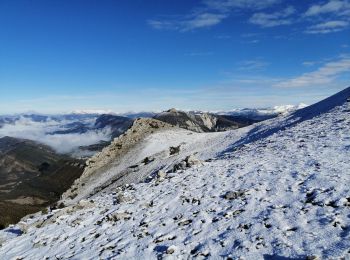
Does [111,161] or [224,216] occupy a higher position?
[224,216]

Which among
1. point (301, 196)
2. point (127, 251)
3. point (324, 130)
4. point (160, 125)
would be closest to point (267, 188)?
point (301, 196)

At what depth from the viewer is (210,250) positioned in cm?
1561

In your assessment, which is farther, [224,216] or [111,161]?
[111,161]

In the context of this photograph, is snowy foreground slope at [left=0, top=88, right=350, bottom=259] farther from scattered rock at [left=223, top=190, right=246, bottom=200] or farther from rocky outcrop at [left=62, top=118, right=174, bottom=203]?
rocky outcrop at [left=62, top=118, right=174, bottom=203]

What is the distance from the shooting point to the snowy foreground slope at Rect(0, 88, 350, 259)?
1528cm

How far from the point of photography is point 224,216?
18.8 meters

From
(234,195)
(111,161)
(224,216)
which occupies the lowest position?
(111,161)

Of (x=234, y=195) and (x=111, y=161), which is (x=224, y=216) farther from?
(x=111, y=161)

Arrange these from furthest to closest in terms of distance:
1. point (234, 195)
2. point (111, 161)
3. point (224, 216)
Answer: point (111, 161) → point (234, 195) → point (224, 216)

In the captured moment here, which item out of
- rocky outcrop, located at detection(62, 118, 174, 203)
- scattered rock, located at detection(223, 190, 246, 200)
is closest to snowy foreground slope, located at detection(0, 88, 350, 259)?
scattered rock, located at detection(223, 190, 246, 200)

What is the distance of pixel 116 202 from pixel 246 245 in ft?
44.9

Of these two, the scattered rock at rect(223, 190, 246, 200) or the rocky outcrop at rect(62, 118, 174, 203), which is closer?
the scattered rock at rect(223, 190, 246, 200)

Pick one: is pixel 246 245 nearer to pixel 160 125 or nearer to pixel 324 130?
pixel 324 130

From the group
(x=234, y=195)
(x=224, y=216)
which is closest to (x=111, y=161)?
(x=234, y=195)
